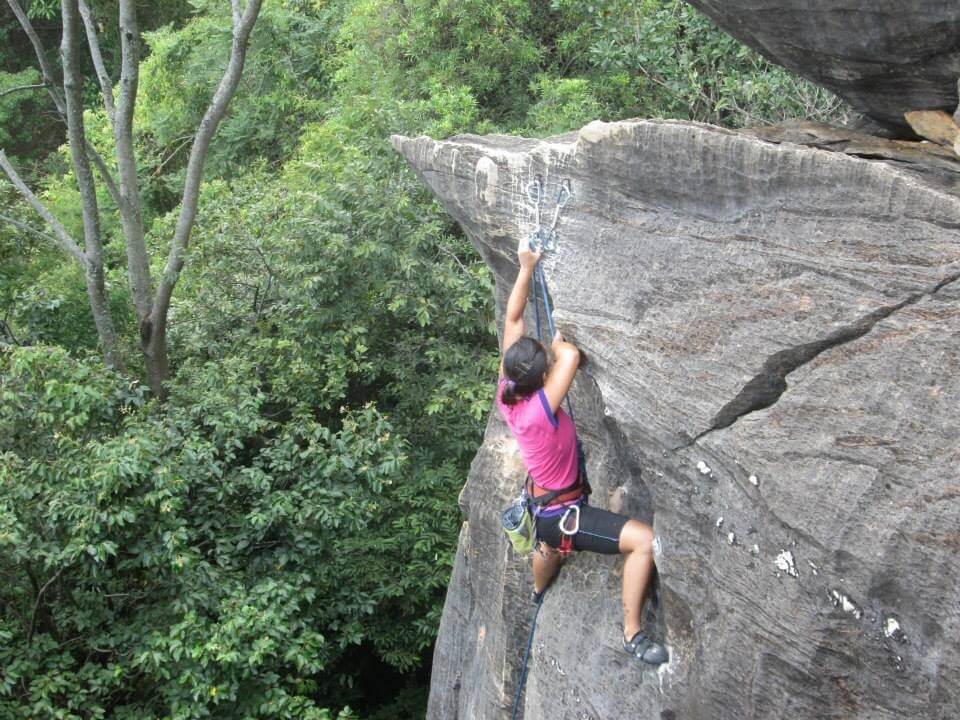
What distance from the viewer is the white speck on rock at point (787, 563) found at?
3.63 meters

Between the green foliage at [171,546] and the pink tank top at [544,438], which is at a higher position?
the pink tank top at [544,438]

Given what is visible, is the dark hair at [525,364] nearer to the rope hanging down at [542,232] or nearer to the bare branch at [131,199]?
the rope hanging down at [542,232]

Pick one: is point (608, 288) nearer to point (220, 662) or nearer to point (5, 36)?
point (220, 662)

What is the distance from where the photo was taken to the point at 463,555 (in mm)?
6539

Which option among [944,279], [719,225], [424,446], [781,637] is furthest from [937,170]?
[424,446]

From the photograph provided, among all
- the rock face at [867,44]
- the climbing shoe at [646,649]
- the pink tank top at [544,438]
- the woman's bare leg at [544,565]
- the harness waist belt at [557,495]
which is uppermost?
the rock face at [867,44]

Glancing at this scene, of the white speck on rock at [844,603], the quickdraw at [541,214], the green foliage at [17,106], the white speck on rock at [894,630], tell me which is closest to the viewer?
the white speck on rock at [894,630]

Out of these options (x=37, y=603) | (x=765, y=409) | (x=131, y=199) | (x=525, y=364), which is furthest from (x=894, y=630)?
(x=131, y=199)

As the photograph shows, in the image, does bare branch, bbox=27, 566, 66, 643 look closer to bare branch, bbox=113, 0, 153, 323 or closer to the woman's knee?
bare branch, bbox=113, 0, 153, 323

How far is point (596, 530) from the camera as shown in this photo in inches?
184

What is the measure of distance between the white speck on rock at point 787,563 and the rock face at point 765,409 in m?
0.01

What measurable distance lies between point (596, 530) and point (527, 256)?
1437 mm

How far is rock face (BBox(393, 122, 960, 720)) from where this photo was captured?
11.0 ft

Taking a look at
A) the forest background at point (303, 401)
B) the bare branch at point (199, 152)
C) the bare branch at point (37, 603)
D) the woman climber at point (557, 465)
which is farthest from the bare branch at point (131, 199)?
the woman climber at point (557, 465)
